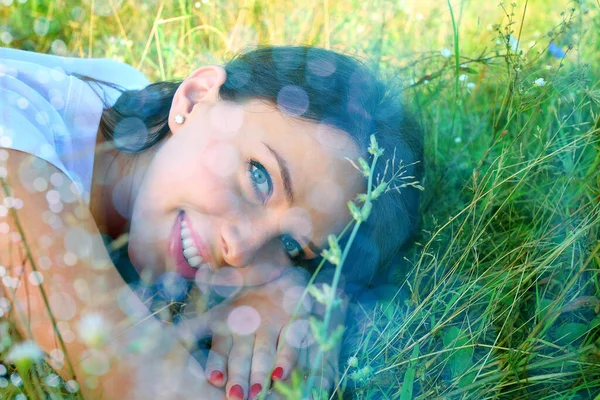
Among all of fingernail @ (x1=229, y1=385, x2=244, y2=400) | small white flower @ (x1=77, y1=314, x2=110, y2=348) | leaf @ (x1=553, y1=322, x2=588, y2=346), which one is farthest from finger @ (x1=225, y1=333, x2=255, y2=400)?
leaf @ (x1=553, y1=322, x2=588, y2=346)

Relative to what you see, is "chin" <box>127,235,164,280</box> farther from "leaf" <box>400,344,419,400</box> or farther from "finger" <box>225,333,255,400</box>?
"leaf" <box>400,344,419,400</box>

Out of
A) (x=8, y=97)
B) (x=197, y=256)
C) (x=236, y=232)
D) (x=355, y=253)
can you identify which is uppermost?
(x=8, y=97)

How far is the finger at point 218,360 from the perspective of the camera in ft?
4.50

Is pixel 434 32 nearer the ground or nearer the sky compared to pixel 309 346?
nearer the sky

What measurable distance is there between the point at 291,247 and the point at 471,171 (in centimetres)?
75

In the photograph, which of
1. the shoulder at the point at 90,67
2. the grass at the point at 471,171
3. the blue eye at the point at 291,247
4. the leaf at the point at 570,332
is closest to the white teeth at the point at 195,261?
the blue eye at the point at 291,247

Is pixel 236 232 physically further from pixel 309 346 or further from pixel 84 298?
pixel 84 298

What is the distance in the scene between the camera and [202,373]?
4.33 feet

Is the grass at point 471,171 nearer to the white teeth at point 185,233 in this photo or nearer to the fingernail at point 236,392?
the fingernail at point 236,392

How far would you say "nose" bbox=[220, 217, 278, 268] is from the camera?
5.13 feet

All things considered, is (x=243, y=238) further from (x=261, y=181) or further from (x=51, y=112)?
(x=51, y=112)

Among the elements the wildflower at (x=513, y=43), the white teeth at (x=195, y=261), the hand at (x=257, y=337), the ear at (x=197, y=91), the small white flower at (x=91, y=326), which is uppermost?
the wildflower at (x=513, y=43)

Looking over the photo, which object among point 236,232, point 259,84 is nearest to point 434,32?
point 259,84

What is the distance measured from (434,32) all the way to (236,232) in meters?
1.93
